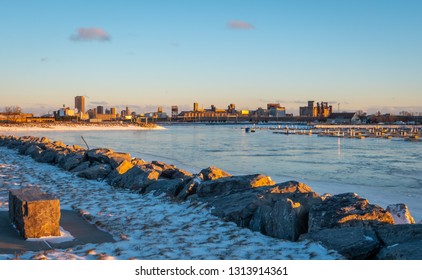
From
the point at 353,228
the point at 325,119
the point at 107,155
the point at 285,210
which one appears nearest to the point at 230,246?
the point at 285,210

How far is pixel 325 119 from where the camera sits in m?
200

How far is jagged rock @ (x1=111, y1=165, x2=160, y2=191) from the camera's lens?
9.05 meters

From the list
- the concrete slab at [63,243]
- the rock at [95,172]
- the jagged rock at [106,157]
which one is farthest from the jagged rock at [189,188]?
the jagged rock at [106,157]

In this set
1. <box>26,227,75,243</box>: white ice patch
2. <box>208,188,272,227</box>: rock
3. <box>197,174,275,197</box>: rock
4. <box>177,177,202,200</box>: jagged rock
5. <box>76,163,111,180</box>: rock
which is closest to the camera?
<box>26,227,75,243</box>: white ice patch

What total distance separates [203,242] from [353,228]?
1725mm

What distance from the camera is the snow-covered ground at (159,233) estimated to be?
477 cm

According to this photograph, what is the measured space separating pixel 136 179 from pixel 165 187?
1068 mm

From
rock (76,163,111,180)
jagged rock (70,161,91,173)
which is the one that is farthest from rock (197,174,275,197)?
jagged rock (70,161,91,173)

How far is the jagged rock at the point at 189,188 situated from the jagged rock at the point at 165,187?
145mm

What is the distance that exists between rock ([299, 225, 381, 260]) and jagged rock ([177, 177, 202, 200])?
3.22 meters

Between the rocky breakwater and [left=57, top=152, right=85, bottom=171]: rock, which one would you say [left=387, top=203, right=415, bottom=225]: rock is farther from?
[left=57, top=152, right=85, bottom=171]: rock

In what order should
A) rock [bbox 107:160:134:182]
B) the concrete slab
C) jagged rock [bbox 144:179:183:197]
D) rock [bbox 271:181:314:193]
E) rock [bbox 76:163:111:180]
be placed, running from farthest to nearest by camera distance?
rock [bbox 76:163:111:180]
rock [bbox 107:160:134:182]
jagged rock [bbox 144:179:183:197]
rock [bbox 271:181:314:193]
the concrete slab

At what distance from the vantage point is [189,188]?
8.06m

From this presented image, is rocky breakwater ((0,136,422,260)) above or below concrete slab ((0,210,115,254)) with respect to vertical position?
above
